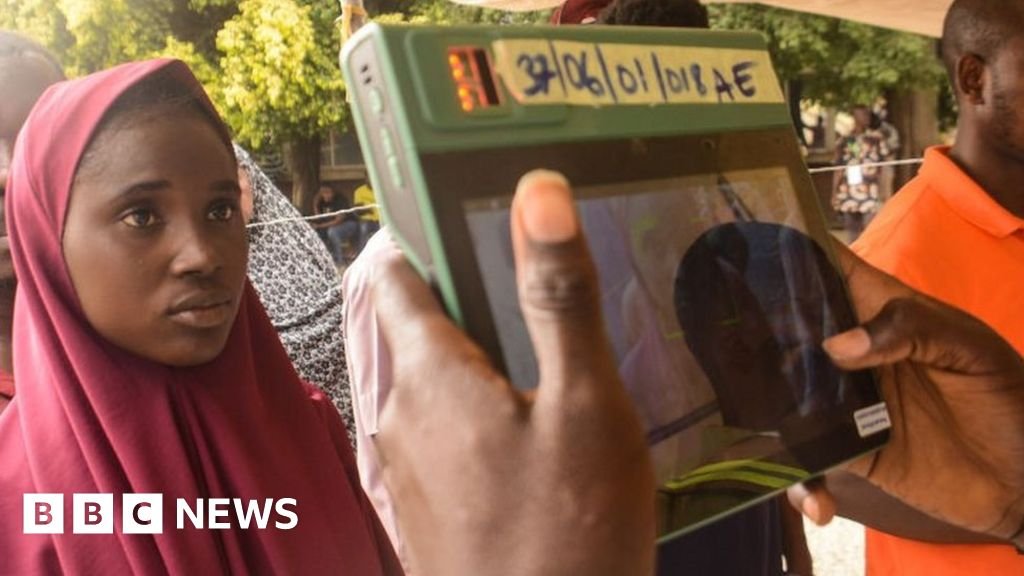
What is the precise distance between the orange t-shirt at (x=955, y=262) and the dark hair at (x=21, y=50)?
1046mm

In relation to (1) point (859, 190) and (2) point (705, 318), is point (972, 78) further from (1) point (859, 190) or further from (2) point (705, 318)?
(1) point (859, 190)

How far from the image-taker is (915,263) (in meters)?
1.14

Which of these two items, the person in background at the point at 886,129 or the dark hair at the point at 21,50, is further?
the person in background at the point at 886,129

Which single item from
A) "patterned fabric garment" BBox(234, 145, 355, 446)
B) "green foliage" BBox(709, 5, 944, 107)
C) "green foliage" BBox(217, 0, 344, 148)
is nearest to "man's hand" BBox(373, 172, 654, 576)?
"patterned fabric garment" BBox(234, 145, 355, 446)

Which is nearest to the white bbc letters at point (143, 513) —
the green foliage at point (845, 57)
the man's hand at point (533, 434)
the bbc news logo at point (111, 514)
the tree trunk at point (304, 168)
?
the bbc news logo at point (111, 514)

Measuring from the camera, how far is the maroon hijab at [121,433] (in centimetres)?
88

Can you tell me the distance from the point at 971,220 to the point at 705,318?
0.76 metres

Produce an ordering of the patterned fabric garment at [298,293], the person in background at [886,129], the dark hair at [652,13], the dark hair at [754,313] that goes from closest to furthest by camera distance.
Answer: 1. the dark hair at [754,313]
2. the dark hair at [652,13]
3. the patterned fabric garment at [298,293]
4. the person in background at [886,129]

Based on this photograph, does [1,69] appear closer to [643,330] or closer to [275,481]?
[275,481]

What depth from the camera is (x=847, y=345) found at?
62 cm

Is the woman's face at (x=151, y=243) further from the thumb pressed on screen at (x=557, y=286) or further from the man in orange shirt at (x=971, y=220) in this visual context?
the man in orange shirt at (x=971, y=220)

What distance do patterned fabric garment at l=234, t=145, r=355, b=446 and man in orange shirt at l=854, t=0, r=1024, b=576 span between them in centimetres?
82

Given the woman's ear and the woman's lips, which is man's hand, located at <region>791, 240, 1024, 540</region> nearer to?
the woman's lips

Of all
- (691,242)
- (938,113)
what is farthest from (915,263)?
(938,113)
